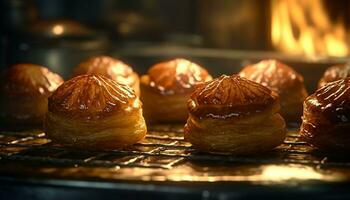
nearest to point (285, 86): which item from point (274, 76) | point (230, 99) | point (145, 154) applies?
point (274, 76)

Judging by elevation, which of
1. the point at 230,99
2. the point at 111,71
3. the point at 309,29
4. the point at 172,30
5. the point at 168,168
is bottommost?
the point at 168,168

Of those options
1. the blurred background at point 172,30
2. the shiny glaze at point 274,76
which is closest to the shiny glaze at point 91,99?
the shiny glaze at point 274,76

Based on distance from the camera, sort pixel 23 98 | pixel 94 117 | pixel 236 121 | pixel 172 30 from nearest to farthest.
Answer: pixel 236 121 → pixel 94 117 → pixel 23 98 → pixel 172 30

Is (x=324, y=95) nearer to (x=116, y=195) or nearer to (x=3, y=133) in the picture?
(x=116, y=195)

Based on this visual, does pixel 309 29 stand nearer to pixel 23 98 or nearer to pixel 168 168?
pixel 23 98

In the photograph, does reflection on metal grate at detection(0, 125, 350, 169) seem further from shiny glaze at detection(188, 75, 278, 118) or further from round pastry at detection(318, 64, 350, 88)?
round pastry at detection(318, 64, 350, 88)

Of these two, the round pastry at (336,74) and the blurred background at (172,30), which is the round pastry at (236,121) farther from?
the blurred background at (172,30)
